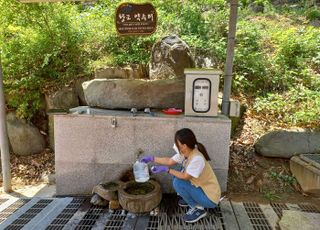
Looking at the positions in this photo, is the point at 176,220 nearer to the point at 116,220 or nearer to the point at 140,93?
the point at 116,220

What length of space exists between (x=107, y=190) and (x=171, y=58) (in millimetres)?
2595

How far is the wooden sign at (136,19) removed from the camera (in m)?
4.51

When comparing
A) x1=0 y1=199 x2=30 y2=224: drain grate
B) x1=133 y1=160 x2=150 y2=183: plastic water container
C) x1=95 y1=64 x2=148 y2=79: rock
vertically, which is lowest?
x1=0 y1=199 x2=30 y2=224: drain grate

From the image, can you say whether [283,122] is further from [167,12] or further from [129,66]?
[167,12]

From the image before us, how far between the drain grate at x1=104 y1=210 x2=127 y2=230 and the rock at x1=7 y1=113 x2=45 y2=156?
3.38 metres

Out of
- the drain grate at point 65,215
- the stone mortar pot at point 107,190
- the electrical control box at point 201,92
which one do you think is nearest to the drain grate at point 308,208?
the electrical control box at point 201,92

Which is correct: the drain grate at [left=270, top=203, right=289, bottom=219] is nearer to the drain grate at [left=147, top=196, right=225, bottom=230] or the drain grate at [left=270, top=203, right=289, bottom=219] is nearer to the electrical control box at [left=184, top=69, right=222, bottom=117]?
the drain grate at [left=147, top=196, right=225, bottom=230]

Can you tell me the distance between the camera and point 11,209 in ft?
13.9

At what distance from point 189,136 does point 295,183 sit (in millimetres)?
2340

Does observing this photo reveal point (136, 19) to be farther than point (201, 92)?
Yes

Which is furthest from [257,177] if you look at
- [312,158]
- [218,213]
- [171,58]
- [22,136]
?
[22,136]

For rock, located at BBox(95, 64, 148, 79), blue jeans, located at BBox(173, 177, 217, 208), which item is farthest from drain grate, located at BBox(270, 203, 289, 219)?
rock, located at BBox(95, 64, 148, 79)

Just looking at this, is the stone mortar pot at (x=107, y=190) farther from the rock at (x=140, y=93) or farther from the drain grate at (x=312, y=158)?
the drain grate at (x=312, y=158)

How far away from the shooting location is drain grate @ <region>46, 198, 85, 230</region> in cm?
370
